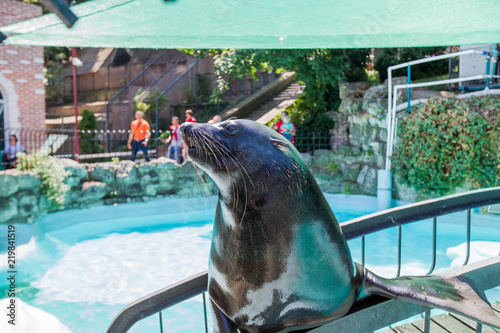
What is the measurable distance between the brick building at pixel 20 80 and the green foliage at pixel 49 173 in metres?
6.02

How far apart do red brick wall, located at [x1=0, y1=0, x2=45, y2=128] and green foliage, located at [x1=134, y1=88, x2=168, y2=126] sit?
3421 mm

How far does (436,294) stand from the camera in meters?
1.38

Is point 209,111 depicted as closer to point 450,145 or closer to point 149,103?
point 149,103

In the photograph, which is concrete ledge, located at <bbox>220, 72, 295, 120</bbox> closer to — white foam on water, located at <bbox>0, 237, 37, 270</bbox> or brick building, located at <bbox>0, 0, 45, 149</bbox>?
brick building, located at <bbox>0, 0, 45, 149</bbox>

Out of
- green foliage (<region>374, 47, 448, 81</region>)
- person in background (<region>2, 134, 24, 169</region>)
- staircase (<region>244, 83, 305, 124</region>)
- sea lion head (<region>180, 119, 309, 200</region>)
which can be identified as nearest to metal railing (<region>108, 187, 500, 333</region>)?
sea lion head (<region>180, 119, 309, 200</region>)

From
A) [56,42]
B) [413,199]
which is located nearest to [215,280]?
[56,42]

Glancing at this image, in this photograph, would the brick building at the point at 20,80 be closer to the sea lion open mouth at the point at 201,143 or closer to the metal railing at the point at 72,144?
the metal railing at the point at 72,144

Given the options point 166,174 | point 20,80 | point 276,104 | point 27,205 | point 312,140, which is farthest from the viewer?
point 276,104

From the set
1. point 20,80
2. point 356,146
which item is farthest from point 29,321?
point 20,80

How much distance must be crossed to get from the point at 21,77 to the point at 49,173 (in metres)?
7.40

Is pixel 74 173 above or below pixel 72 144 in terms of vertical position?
above

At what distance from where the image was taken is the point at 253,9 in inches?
111

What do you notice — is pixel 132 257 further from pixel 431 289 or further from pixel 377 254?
pixel 431 289

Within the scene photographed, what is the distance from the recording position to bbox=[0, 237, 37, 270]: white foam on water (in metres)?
6.37
